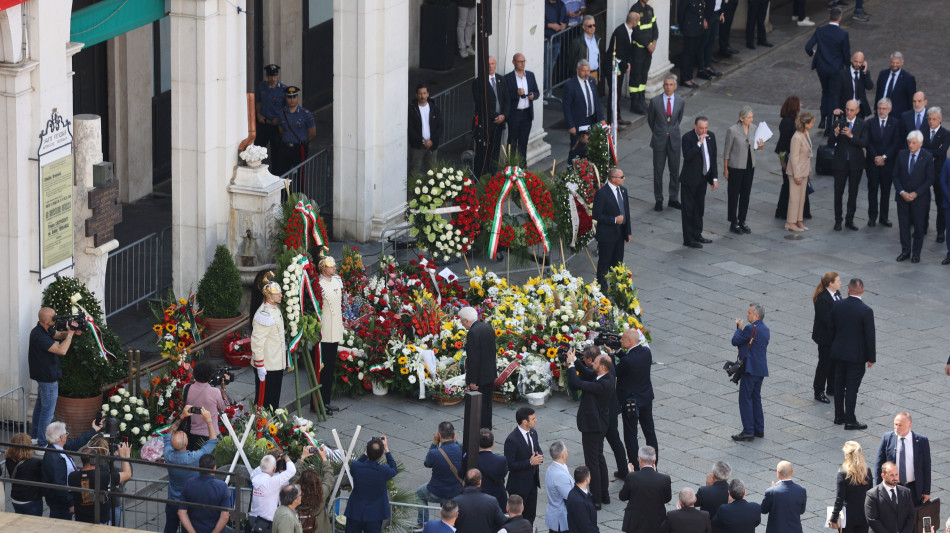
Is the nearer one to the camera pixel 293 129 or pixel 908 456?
pixel 908 456

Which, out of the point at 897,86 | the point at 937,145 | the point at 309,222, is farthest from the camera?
the point at 897,86

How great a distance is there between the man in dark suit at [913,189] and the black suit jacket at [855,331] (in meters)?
4.86

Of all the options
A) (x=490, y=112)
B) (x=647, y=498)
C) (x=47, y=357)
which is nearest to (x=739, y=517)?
(x=647, y=498)

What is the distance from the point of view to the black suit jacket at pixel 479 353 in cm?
1631

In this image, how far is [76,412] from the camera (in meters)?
16.0

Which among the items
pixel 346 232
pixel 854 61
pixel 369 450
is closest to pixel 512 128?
pixel 346 232

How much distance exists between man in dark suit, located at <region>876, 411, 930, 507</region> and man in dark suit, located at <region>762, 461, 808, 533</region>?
1168 millimetres

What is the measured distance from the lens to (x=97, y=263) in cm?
1684

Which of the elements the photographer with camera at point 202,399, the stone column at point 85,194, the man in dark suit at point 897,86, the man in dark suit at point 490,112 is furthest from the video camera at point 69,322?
the man in dark suit at point 897,86

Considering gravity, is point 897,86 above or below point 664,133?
above

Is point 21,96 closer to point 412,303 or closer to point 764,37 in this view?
point 412,303

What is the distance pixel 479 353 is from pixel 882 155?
8.16 meters

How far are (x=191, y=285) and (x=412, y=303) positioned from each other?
226 cm

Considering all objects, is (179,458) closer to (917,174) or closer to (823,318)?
(823,318)
